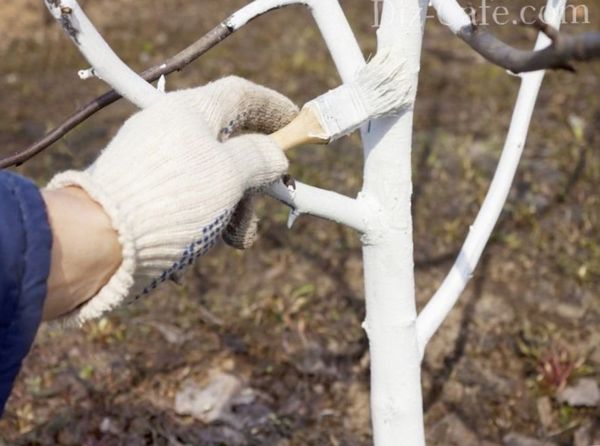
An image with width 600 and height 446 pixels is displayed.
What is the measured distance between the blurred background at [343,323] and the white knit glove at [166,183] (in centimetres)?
136

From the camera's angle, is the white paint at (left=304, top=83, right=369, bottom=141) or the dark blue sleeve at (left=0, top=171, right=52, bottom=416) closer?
the dark blue sleeve at (left=0, top=171, right=52, bottom=416)

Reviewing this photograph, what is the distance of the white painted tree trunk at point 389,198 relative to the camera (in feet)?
5.48

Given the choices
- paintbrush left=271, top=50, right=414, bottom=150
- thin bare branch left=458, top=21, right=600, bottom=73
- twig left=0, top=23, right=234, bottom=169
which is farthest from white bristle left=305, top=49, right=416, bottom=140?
twig left=0, top=23, right=234, bottom=169

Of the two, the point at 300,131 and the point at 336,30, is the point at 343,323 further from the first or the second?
the point at 300,131

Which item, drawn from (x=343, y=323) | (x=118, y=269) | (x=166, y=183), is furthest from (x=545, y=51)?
(x=343, y=323)

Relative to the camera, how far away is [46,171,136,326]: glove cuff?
1302 mm

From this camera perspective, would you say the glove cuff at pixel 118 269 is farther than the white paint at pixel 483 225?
No

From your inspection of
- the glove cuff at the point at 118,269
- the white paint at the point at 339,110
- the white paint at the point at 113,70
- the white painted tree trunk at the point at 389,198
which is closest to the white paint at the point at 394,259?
the white painted tree trunk at the point at 389,198

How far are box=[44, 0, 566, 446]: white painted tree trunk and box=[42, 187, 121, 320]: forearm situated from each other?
0.39 meters

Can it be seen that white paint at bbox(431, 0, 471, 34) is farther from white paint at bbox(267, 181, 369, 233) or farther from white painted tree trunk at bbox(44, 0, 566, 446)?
white paint at bbox(267, 181, 369, 233)

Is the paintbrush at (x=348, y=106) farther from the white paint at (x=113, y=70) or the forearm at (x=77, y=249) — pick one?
the forearm at (x=77, y=249)

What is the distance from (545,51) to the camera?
1312 mm

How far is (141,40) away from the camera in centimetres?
488

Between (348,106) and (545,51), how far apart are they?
1.28 ft
